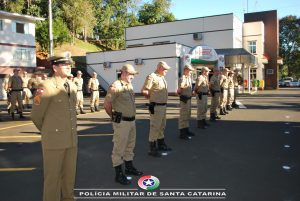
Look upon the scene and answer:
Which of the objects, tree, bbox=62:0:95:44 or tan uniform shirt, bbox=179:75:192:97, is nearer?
tan uniform shirt, bbox=179:75:192:97

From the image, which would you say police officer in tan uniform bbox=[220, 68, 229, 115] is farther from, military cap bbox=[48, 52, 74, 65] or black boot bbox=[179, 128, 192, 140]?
military cap bbox=[48, 52, 74, 65]

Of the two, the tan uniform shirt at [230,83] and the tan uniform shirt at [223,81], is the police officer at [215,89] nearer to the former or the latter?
the tan uniform shirt at [223,81]

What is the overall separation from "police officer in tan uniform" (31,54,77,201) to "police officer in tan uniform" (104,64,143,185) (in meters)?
1.39

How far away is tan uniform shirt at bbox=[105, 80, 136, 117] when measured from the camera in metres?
5.58

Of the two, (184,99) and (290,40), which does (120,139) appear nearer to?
(184,99)

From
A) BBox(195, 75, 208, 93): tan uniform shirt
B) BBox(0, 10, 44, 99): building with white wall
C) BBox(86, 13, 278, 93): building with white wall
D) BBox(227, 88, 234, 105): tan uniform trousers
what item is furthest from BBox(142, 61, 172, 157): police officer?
BBox(0, 10, 44, 99): building with white wall

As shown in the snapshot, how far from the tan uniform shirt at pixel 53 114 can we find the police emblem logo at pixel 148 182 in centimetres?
180

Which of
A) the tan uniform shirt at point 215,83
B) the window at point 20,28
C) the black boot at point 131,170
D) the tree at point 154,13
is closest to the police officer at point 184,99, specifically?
the black boot at point 131,170

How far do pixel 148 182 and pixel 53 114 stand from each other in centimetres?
230

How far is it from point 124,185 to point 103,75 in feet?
93.7

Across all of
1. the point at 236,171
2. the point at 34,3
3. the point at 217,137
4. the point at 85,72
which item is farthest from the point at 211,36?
the point at 236,171

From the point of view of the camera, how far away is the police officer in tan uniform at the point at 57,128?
4035 millimetres

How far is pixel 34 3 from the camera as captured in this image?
4516cm

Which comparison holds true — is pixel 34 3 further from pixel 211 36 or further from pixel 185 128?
pixel 185 128
